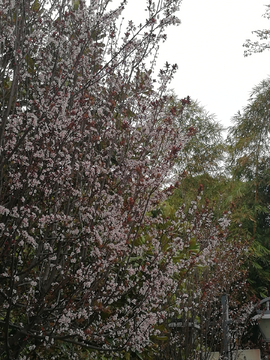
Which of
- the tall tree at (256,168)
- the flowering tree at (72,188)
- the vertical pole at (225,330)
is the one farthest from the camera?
the tall tree at (256,168)

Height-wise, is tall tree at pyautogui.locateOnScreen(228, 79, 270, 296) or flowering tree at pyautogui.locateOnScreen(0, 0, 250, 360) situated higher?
tall tree at pyautogui.locateOnScreen(228, 79, 270, 296)

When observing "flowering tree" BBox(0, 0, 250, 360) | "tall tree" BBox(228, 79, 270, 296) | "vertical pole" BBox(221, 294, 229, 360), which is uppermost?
"tall tree" BBox(228, 79, 270, 296)

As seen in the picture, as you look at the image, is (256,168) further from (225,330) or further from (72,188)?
(72,188)

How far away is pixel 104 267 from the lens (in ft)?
12.6

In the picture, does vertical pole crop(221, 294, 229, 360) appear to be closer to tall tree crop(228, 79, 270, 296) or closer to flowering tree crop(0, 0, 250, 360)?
flowering tree crop(0, 0, 250, 360)

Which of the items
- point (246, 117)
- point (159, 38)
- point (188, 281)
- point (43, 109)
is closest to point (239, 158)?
point (246, 117)

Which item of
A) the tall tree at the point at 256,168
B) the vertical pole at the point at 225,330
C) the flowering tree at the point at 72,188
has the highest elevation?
the tall tree at the point at 256,168

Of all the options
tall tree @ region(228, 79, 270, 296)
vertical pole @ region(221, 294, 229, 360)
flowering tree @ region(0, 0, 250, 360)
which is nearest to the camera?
flowering tree @ region(0, 0, 250, 360)

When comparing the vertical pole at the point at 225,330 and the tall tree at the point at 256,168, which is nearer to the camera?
the vertical pole at the point at 225,330

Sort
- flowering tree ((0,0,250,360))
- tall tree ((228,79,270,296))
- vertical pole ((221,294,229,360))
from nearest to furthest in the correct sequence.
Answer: flowering tree ((0,0,250,360)), vertical pole ((221,294,229,360)), tall tree ((228,79,270,296))

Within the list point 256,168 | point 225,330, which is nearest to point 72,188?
point 225,330

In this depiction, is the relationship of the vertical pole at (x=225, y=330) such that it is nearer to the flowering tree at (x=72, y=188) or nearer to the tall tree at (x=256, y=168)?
the flowering tree at (x=72, y=188)

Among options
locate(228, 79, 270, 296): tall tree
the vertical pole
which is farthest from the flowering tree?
locate(228, 79, 270, 296): tall tree

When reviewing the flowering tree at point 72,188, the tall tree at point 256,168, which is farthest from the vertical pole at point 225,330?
the tall tree at point 256,168
